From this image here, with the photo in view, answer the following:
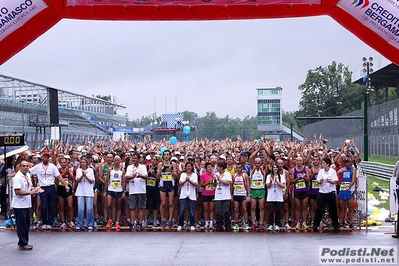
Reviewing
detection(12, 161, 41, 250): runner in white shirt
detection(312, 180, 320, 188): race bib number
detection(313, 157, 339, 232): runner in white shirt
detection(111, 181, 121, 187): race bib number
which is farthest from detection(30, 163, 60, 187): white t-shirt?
detection(313, 157, 339, 232): runner in white shirt

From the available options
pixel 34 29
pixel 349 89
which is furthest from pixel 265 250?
pixel 349 89

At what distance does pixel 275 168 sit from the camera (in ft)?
43.9

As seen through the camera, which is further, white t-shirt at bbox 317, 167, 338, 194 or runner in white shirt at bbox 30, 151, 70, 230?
runner in white shirt at bbox 30, 151, 70, 230

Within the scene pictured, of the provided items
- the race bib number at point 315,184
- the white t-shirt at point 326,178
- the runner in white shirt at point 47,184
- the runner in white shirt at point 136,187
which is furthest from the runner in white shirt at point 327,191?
the runner in white shirt at point 47,184

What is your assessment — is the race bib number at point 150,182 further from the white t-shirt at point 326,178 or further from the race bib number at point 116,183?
the white t-shirt at point 326,178

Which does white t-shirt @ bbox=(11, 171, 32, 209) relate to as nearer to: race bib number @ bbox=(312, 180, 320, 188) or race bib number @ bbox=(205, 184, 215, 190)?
race bib number @ bbox=(205, 184, 215, 190)

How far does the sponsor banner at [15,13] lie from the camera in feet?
27.9

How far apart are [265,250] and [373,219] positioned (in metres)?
5.26

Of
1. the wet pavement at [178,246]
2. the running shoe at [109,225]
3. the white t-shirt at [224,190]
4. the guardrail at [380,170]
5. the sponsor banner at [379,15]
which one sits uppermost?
the sponsor banner at [379,15]

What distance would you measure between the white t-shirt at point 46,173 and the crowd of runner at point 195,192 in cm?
2

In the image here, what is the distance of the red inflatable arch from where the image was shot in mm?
8508

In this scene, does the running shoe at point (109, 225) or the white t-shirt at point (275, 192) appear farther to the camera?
the running shoe at point (109, 225)

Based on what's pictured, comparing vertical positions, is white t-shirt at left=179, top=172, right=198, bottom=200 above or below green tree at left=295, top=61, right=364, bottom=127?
below

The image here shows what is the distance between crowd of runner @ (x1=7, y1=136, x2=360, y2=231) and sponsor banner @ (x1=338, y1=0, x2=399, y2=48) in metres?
5.16
